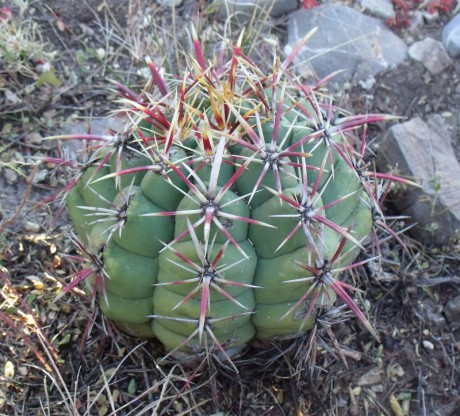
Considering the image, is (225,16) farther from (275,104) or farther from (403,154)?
(275,104)

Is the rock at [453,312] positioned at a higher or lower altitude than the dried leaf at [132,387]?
higher

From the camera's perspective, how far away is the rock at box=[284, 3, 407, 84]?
321 centimetres

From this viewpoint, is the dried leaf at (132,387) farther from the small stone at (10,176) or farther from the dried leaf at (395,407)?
the small stone at (10,176)

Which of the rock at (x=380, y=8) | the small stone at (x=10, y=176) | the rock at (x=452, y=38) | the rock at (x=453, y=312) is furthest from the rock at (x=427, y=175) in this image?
the small stone at (x=10, y=176)

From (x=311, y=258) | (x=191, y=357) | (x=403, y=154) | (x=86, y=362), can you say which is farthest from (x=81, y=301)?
(x=403, y=154)

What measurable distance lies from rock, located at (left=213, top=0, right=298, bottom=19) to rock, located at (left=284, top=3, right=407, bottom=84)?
0.20 feet

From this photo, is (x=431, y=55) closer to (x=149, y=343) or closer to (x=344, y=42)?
(x=344, y=42)

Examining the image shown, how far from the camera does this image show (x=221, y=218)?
1.58 metres

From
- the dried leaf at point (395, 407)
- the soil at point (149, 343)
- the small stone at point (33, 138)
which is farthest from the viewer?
the small stone at point (33, 138)

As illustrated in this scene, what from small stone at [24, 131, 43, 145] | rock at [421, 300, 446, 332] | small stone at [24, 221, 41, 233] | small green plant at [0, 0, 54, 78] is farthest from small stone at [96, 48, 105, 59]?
rock at [421, 300, 446, 332]

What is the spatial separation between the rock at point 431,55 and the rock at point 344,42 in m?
0.06

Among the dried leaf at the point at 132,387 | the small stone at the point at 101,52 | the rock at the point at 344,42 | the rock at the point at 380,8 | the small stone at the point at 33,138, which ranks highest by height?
the rock at the point at 380,8

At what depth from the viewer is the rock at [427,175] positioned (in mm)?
2629

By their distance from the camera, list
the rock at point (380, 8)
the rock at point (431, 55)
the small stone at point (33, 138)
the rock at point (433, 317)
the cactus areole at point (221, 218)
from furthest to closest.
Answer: the rock at point (380, 8) → the rock at point (431, 55) → the small stone at point (33, 138) → the rock at point (433, 317) → the cactus areole at point (221, 218)
